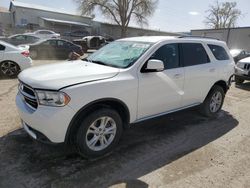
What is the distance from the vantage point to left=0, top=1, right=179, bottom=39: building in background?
3819 cm

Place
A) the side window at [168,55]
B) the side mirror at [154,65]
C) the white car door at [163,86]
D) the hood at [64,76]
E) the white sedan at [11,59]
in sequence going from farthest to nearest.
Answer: the white sedan at [11,59], the side window at [168,55], the white car door at [163,86], the side mirror at [154,65], the hood at [64,76]

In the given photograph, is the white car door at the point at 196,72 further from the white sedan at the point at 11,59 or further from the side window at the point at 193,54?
the white sedan at the point at 11,59

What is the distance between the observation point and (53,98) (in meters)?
3.00

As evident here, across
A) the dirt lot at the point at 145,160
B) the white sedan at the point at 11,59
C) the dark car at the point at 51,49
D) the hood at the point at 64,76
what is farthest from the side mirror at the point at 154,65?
the dark car at the point at 51,49

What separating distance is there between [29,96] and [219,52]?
4301 millimetres

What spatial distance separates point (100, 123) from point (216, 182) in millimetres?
1758

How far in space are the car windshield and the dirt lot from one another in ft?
4.50

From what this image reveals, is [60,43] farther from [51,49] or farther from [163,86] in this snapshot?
[163,86]

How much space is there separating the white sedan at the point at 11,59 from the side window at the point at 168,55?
6.24 meters

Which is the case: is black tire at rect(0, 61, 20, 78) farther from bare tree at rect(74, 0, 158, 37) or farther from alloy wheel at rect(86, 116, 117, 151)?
bare tree at rect(74, 0, 158, 37)

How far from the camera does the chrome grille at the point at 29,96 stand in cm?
321

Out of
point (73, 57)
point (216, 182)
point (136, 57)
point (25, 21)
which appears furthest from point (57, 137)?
point (25, 21)

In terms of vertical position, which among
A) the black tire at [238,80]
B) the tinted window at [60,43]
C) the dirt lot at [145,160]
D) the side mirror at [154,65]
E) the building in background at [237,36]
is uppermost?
the building in background at [237,36]

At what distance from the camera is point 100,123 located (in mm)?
3461
